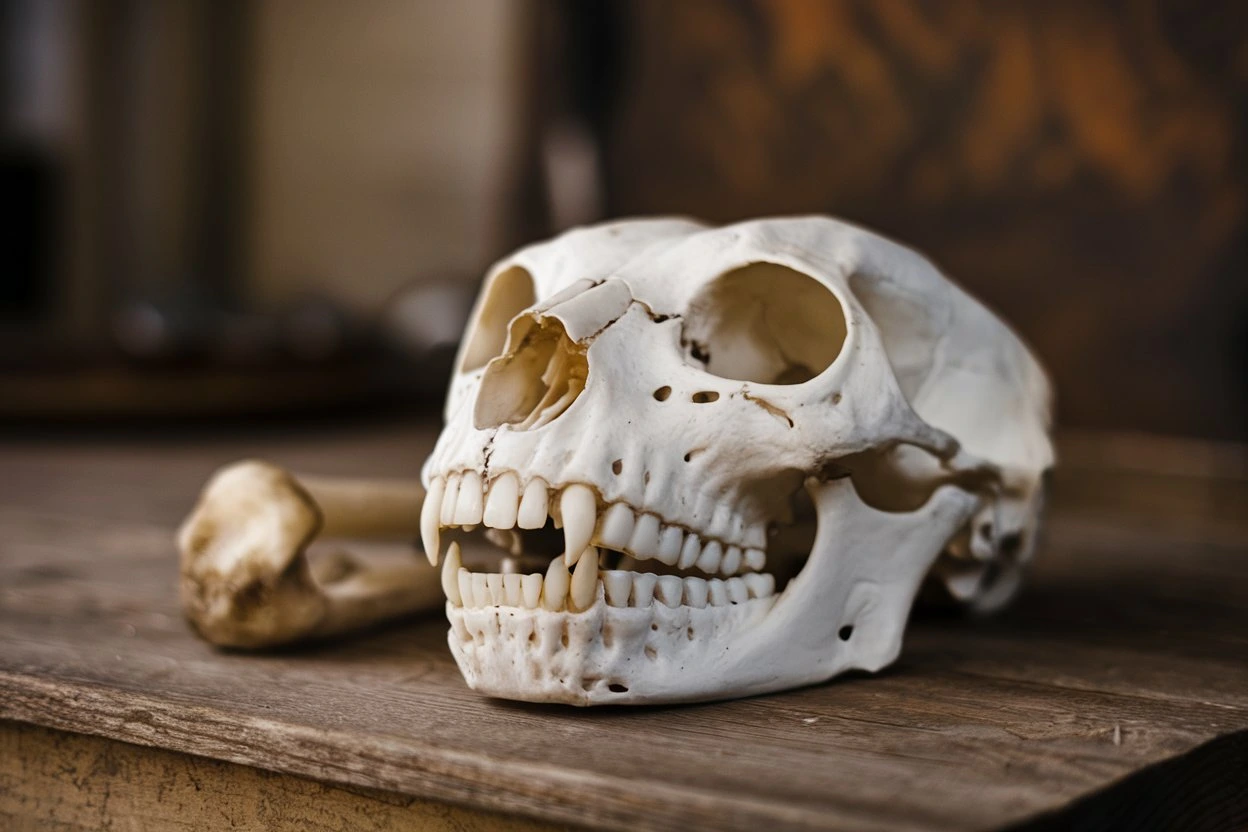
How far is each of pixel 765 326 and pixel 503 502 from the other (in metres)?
0.39

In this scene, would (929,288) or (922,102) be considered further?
(922,102)

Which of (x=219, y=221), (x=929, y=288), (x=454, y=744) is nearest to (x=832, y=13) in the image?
(x=929, y=288)

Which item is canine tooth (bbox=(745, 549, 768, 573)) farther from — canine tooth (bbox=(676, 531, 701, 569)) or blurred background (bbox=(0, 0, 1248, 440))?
blurred background (bbox=(0, 0, 1248, 440))

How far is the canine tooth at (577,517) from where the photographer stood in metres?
1.11

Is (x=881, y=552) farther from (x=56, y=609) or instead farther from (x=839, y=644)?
(x=56, y=609)

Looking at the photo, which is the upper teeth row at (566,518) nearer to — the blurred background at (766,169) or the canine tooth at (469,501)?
the canine tooth at (469,501)

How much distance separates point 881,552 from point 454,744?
0.44 metres

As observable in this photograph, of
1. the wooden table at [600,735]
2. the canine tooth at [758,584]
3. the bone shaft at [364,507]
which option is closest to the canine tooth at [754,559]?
the canine tooth at [758,584]

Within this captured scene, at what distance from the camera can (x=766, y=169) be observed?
4191mm

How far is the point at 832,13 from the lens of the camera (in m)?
4.02

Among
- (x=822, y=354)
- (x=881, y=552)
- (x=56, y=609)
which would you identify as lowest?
(x=56, y=609)

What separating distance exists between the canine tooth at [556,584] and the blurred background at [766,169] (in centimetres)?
273

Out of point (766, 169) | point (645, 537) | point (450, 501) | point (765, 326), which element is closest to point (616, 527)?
point (645, 537)

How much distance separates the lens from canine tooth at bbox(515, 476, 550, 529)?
1.11 meters
